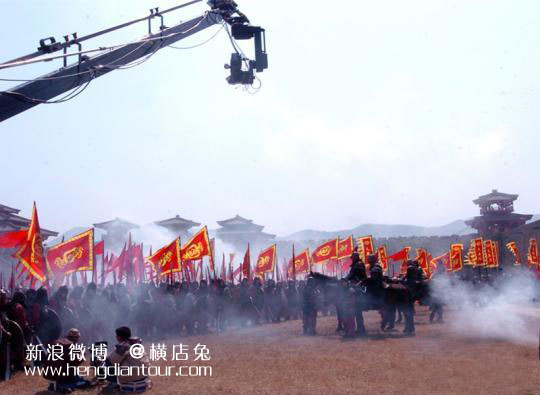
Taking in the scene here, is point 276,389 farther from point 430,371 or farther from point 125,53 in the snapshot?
point 125,53

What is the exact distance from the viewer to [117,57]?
12438 millimetres

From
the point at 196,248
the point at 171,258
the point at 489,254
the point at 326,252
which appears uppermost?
the point at 196,248

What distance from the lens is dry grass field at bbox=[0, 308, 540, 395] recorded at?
9367 mm

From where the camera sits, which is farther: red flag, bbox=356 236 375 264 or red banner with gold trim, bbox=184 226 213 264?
red flag, bbox=356 236 375 264

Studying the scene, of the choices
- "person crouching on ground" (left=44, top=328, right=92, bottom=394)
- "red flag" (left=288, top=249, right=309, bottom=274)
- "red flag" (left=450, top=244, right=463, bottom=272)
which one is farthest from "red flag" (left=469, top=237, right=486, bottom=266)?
"person crouching on ground" (left=44, top=328, right=92, bottom=394)

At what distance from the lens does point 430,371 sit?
10445mm

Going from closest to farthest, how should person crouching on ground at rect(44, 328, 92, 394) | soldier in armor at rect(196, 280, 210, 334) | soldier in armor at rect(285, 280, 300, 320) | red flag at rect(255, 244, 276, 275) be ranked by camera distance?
person crouching on ground at rect(44, 328, 92, 394) < soldier in armor at rect(196, 280, 210, 334) < soldier in armor at rect(285, 280, 300, 320) < red flag at rect(255, 244, 276, 275)

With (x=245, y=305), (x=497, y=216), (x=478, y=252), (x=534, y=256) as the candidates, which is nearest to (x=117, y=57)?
(x=245, y=305)

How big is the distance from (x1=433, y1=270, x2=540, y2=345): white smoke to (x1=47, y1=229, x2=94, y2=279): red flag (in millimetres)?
11668

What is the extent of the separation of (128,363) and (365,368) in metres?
4.98

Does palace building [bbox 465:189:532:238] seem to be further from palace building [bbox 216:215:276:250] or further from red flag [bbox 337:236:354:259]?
red flag [bbox 337:236:354:259]

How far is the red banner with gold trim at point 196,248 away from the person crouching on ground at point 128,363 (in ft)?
31.9

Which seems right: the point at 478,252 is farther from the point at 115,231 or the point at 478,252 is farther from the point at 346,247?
the point at 115,231

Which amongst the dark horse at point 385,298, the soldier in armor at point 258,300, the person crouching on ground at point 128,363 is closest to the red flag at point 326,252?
the soldier in armor at point 258,300
